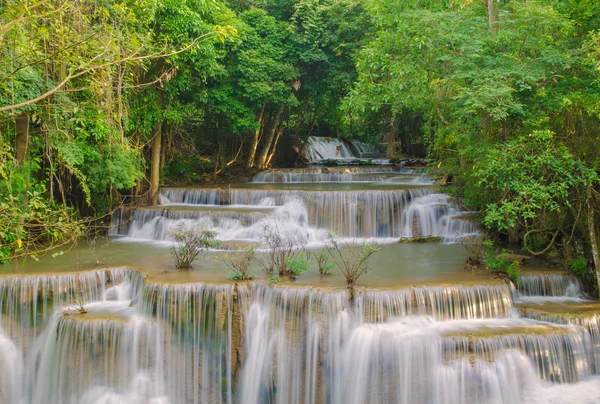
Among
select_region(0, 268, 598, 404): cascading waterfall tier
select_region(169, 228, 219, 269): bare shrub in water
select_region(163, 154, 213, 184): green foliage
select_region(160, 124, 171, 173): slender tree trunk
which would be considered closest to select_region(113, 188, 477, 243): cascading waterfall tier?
select_region(169, 228, 219, 269): bare shrub in water

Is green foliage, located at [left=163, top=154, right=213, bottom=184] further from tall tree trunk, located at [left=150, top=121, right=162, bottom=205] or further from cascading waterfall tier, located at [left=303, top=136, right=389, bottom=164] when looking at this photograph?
cascading waterfall tier, located at [left=303, top=136, right=389, bottom=164]

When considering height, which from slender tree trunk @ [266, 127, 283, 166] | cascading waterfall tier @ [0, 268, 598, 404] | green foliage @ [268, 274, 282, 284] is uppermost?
slender tree trunk @ [266, 127, 283, 166]

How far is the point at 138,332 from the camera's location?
825cm

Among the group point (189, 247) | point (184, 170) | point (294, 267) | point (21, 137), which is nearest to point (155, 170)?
point (184, 170)

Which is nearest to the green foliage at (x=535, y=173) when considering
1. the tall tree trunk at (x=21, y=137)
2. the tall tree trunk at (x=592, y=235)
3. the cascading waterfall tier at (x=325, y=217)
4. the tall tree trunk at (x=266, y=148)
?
the tall tree trunk at (x=592, y=235)

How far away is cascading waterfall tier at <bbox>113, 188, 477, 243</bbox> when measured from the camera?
43.1ft

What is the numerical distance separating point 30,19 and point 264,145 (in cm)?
1812

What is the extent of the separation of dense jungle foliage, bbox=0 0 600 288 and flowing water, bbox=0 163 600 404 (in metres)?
1.29

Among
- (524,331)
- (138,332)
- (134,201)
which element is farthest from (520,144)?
(134,201)

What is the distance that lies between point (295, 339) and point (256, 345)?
0.62 metres

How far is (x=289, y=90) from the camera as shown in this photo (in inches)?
762

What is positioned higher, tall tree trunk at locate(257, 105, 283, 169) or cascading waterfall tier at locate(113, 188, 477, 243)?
tall tree trunk at locate(257, 105, 283, 169)

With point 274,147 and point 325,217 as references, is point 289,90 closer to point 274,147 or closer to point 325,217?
point 274,147

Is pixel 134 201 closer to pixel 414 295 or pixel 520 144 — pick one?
pixel 414 295
